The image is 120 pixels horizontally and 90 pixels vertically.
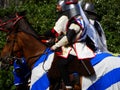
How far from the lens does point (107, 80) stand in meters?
8.64

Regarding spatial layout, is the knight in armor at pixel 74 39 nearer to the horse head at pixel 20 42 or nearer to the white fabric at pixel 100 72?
the white fabric at pixel 100 72

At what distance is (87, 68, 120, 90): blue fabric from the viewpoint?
8617 millimetres

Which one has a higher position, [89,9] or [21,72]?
[89,9]

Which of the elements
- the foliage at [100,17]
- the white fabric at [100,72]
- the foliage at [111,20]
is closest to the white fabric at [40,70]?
the white fabric at [100,72]

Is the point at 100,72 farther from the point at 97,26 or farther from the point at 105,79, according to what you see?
the point at 97,26

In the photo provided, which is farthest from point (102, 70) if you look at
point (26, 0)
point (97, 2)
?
point (26, 0)

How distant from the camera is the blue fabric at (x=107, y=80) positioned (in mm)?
8617

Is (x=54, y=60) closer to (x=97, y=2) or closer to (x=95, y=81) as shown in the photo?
(x=95, y=81)

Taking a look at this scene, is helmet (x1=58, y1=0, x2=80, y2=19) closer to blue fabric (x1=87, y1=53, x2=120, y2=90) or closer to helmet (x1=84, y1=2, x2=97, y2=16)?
blue fabric (x1=87, y1=53, x2=120, y2=90)

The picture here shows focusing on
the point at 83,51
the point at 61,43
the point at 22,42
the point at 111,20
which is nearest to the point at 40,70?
the point at 61,43

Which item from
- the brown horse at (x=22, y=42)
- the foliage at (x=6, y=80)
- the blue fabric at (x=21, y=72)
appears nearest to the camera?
the brown horse at (x=22, y=42)

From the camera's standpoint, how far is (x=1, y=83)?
1123cm

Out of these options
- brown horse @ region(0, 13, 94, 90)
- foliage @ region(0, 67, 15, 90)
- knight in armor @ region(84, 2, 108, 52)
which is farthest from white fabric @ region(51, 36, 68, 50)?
foliage @ region(0, 67, 15, 90)

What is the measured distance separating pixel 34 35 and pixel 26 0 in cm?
952
